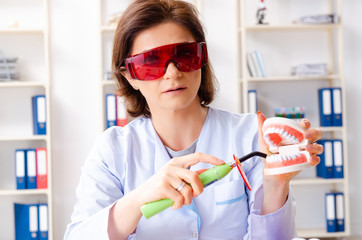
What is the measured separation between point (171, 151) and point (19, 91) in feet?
8.94

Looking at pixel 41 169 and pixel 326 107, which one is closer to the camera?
pixel 41 169

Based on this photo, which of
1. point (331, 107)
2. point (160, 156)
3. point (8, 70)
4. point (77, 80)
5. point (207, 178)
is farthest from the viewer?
point (77, 80)

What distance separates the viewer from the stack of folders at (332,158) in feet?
12.2

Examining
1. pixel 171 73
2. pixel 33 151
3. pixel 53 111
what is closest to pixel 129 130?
pixel 171 73

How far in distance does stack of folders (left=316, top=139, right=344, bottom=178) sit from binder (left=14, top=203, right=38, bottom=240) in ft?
7.18

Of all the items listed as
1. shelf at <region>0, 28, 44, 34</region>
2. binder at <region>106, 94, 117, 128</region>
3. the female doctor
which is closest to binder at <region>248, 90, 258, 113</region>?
binder at <region>106, 94, 117, 128</region>

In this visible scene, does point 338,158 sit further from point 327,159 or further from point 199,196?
point 199,196

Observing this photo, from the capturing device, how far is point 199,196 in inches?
53.8

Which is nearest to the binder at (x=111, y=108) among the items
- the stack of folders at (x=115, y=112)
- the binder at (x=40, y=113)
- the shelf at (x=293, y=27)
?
the stack of folders at (x=115, y=112)

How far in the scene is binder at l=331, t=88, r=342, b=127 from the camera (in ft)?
12.2

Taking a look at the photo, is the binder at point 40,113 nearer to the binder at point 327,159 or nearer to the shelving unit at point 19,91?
the shelving unit at point 19,91

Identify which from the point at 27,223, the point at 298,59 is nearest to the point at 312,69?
the point at 298,59

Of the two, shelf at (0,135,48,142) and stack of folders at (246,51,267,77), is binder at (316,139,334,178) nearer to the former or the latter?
stack of folders at (246,51,267,77)

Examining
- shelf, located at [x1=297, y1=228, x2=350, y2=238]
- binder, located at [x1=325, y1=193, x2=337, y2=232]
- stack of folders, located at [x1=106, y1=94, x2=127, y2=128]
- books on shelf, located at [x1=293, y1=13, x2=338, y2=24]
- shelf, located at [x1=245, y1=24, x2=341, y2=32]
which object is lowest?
shelf, located at [x1=297, y1=228, x2=350, y2=238]
